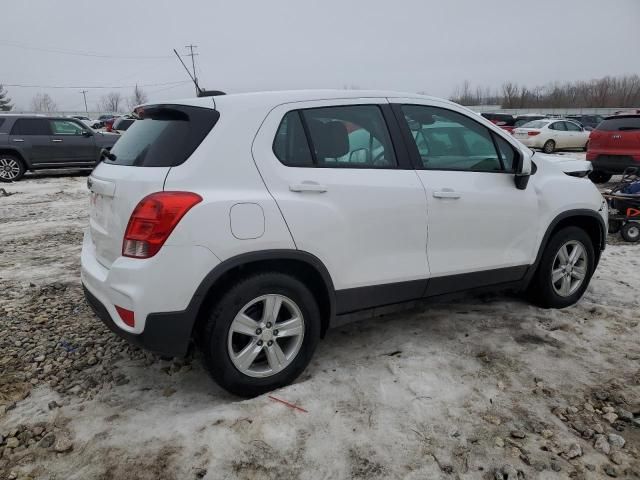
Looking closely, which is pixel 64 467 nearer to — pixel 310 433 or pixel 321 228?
pixel 310 433

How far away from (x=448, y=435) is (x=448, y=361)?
0.77m

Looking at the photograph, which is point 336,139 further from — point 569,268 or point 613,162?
point 613,162

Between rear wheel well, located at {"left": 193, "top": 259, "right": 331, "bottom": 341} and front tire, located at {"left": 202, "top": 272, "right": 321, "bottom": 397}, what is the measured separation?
49 mm

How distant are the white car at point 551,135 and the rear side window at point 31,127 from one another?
1721 cm

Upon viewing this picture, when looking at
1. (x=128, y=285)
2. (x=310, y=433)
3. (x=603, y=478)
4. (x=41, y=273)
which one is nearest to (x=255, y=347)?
(x=310, y=433)

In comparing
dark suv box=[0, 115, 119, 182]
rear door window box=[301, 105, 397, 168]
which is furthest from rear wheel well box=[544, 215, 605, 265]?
dark suv box=[0, 115, 119, 182]

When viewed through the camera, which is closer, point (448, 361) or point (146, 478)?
point (146, 478)

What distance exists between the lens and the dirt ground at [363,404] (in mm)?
2293

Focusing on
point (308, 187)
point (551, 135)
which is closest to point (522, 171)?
point (308, 187)

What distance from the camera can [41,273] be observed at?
5023 mm

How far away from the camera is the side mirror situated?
11.6 feet

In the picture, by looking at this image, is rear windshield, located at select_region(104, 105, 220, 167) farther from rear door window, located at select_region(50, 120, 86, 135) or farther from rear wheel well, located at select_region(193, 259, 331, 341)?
rear door window, located at select_region(50, 120, 86, 135)

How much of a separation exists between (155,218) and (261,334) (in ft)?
2.90

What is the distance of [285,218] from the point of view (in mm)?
2633
